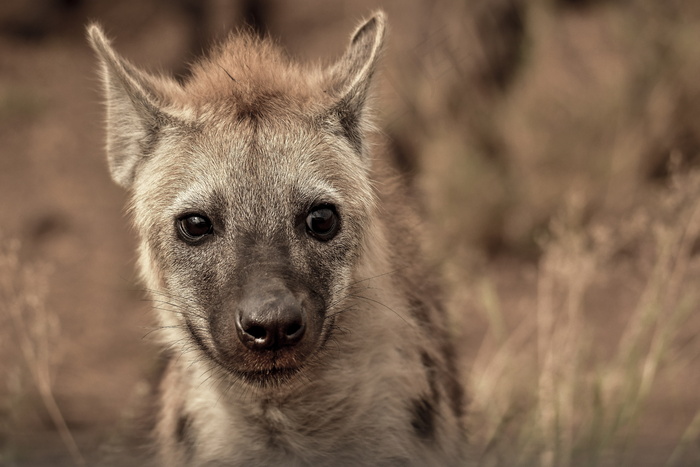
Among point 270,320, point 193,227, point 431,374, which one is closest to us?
point 270,320

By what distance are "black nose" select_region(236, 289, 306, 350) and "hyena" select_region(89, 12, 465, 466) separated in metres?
0.02

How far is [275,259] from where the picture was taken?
84.0 inches

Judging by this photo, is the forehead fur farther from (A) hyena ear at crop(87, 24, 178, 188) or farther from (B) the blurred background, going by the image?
(B) the blurred background

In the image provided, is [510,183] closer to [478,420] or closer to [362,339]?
[478,420]

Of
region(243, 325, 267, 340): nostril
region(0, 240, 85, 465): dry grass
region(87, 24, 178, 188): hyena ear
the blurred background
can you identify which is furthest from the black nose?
the blurred background

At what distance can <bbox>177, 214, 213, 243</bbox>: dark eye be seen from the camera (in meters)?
2.30

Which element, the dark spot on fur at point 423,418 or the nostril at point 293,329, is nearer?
the nostril at point 293,329

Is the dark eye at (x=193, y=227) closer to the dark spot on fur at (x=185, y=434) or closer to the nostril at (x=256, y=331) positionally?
the nostril at (x=256, y=331)

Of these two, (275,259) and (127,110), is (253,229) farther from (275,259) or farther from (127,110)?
(127,110)

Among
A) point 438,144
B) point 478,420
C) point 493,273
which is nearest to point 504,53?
point 438,144

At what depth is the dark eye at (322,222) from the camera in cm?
231

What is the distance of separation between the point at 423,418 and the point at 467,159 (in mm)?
3115

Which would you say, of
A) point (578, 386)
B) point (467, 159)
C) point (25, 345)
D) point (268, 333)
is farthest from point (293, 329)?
point (467, 159)

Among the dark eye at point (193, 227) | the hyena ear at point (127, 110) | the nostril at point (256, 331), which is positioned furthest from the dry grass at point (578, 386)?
the hyena ear at point (127, 110)
